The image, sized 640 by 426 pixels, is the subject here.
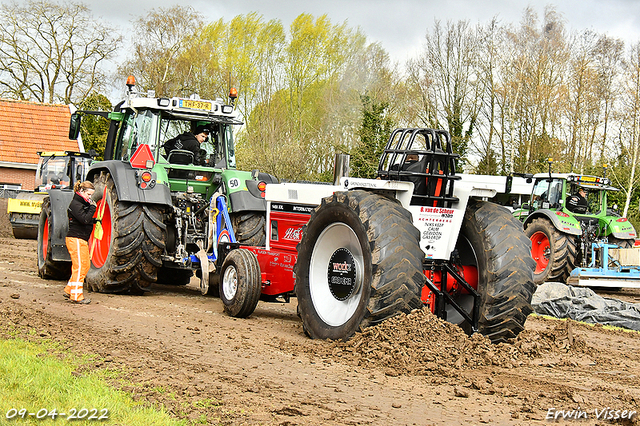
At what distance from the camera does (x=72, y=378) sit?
468 centimetres

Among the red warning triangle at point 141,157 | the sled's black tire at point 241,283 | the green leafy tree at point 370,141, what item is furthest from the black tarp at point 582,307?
the green leafy tree at point 370,141

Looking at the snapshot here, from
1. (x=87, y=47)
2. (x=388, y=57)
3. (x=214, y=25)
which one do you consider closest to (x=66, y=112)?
(x=87, y=47)

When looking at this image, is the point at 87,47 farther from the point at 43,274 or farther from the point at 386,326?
the point at 386,326

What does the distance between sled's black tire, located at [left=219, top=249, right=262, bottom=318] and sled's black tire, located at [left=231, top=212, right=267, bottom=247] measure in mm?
1420

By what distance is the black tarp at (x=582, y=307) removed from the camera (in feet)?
32.4

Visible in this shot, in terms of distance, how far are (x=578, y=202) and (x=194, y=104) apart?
10.5m

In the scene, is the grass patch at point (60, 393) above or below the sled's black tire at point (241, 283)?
below

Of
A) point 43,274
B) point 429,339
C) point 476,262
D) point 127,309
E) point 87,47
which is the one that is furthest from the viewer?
point 87,47

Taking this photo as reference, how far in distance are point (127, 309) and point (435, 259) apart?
3.82m

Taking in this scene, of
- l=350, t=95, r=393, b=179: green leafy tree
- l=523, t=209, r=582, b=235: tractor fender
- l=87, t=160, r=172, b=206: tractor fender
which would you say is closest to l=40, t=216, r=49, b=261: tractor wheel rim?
l=87, t=160, r=172, b=206: tractor fender

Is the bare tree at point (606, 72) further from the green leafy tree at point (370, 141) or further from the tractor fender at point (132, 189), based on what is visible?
the tractor fender at point (132, 189)

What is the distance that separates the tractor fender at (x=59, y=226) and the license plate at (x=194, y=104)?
2493 millimetres

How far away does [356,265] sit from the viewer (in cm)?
651

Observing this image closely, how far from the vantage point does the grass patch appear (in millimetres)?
3943
